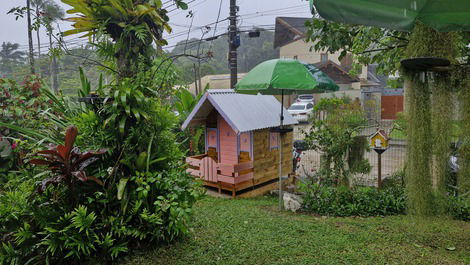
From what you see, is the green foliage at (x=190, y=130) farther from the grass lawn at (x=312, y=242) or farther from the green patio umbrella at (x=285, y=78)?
the grass lawn at (x=312, y=242)

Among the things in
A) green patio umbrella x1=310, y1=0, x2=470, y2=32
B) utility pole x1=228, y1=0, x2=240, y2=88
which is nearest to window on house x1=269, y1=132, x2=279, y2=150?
utility pole x1=228, y1=0, x2=240, y2=88

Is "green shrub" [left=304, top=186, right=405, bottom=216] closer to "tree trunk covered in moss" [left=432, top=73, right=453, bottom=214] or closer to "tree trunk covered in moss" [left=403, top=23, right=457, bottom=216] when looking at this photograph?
"tree trunk covered in moss" [left=403, top=23, right=457, bottom=216]

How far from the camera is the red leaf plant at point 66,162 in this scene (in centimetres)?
275

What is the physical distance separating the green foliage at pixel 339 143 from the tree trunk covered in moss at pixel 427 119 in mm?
3139

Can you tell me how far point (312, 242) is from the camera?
337cm

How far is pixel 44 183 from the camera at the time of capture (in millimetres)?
2676

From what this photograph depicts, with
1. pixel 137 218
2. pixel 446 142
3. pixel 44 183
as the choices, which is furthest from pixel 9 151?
pixel 446 142

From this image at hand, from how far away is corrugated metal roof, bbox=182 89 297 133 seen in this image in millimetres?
6082

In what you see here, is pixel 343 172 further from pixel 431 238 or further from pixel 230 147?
pixel 230 147

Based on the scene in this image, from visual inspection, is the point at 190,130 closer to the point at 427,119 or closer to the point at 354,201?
the point at 354,201

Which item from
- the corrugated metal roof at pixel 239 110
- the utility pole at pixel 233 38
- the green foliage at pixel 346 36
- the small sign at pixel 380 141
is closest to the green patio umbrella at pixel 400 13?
the green foliage at pixel 346 36

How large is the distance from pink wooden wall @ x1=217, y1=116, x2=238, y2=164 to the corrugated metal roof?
0.49 metres

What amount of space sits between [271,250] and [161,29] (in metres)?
2.85

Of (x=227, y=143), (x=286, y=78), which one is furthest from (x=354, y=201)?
(x=227, y=143)
